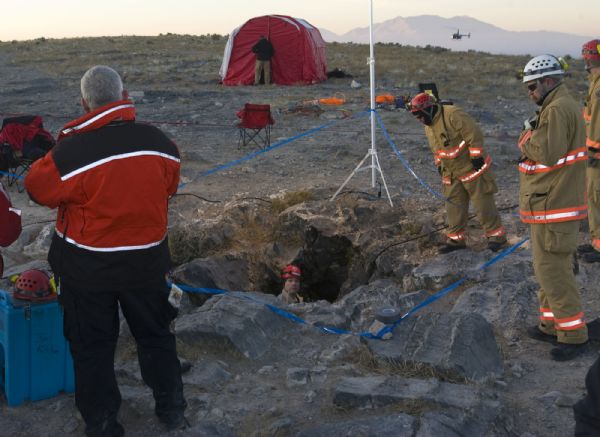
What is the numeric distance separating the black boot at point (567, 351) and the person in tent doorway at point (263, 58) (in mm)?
17143

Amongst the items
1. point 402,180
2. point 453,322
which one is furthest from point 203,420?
point 402,180

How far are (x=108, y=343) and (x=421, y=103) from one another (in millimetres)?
4092

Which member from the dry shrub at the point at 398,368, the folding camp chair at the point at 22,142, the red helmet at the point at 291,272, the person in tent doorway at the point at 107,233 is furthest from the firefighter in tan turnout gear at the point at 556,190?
the folding camp chair at the point at 22,142

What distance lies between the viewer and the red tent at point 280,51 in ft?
69.1

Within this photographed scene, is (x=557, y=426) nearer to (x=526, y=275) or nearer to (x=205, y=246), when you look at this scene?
(x=526, y=275)

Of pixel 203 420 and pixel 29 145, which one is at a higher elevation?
pixel 29 145

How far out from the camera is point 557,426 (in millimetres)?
3881

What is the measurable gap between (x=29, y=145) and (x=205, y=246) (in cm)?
366

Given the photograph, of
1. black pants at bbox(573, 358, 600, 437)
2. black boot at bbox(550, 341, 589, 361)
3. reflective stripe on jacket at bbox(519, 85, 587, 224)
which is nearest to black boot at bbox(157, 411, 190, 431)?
black pants at bbox(573, 358, 600, 437)

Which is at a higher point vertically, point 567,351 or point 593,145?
point 593,145

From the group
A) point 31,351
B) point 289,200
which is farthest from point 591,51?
point 31,351

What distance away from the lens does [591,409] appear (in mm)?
2193

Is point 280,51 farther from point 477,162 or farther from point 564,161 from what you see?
point 564,161

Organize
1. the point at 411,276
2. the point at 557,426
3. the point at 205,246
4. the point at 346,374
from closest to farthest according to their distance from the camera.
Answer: the point at 557,426
the point at 346,374
the point at 411,276
the point at 205,246
